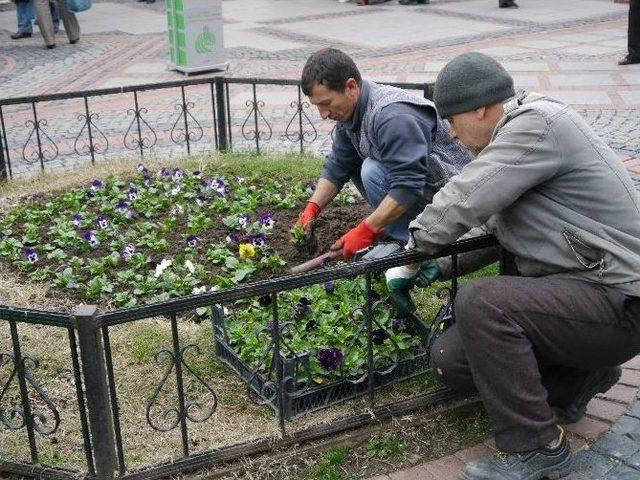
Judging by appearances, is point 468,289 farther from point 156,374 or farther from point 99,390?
point 156,374

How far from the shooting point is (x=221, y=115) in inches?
282

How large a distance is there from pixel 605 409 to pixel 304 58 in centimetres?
940

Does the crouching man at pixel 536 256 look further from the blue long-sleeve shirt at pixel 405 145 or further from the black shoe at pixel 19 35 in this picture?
the black shoe at pixel 19 35

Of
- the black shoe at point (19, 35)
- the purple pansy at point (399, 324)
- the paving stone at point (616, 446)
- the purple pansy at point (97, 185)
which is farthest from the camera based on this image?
the black shoe at point (19, 35)

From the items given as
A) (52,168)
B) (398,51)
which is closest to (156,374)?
(52,168)

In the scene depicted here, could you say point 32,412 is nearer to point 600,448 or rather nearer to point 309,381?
point 309,381

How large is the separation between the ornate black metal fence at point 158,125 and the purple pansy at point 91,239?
157 cm

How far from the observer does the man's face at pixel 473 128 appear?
3123 millimetres

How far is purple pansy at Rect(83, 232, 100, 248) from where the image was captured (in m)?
5.28

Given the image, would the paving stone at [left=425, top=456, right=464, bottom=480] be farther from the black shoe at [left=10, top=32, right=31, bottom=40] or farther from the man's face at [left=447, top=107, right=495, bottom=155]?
the black shoe at [left=10, top=32, right=31, bottom=40]

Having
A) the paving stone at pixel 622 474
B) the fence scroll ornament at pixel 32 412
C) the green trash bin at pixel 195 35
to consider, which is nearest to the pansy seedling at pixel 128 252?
the fence scroll ornament at pixel 32 412

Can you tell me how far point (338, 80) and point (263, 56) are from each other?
8.91m

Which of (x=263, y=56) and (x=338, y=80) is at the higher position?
(x=338, y=80)

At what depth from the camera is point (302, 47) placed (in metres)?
13.2
